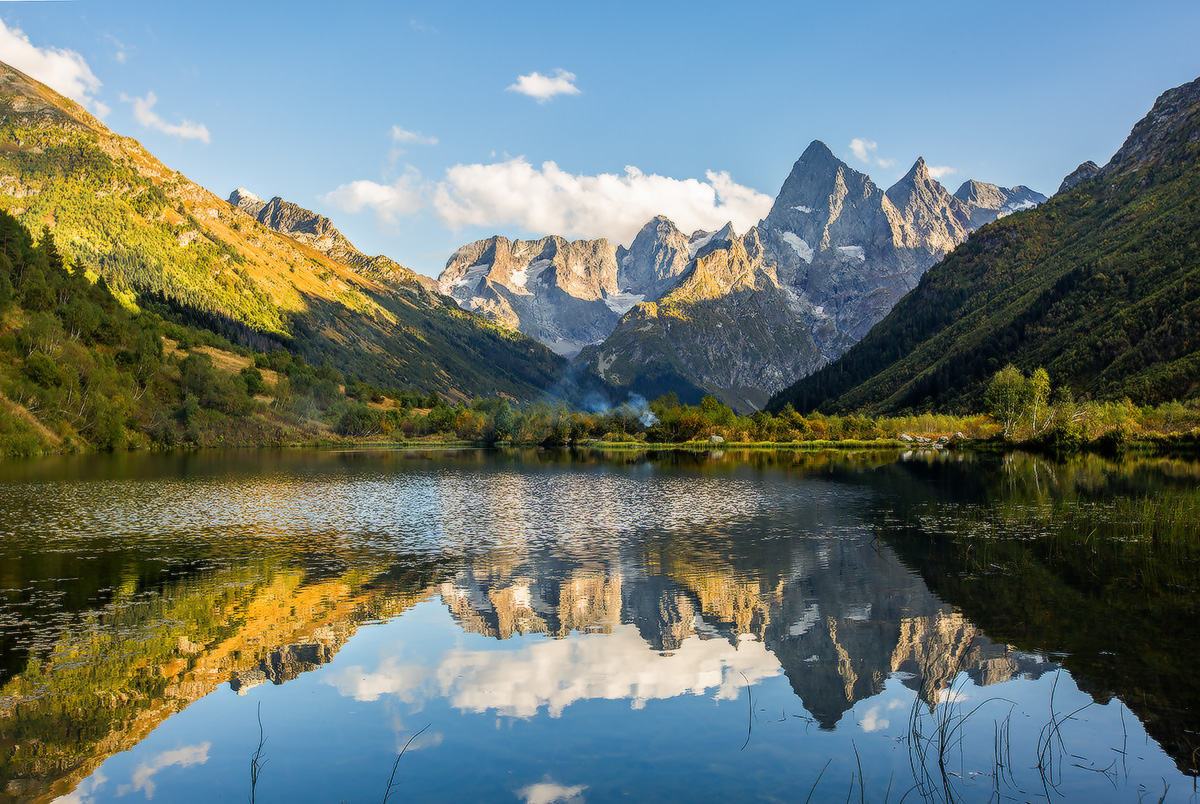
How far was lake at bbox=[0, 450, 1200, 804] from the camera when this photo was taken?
13.9 m

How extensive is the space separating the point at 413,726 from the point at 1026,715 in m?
14.1

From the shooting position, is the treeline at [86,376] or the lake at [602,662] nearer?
the lake at [602,662]

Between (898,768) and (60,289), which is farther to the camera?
(60,289)

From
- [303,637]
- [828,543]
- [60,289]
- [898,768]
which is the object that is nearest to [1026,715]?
[898,768]

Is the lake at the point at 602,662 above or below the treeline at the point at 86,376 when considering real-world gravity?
below

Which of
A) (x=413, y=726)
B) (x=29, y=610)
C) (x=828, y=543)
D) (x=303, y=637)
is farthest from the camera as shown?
(x=828, y=543)

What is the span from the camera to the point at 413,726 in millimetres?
16219

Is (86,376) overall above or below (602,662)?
above

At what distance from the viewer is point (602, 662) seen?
20375 mm

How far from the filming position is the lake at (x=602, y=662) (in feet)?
45.7

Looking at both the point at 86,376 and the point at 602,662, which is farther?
the point at 86,376

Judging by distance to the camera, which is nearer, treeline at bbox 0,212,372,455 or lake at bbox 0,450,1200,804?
lake at bbox 0,450,1200,804

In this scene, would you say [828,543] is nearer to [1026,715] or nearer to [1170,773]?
[1026,715]

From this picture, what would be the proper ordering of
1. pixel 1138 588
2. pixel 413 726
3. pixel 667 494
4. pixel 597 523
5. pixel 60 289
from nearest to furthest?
pixel 413 726 → pixel 1138 588 → pixel 597 523 → pixel 667 494 → pixel 60 289
